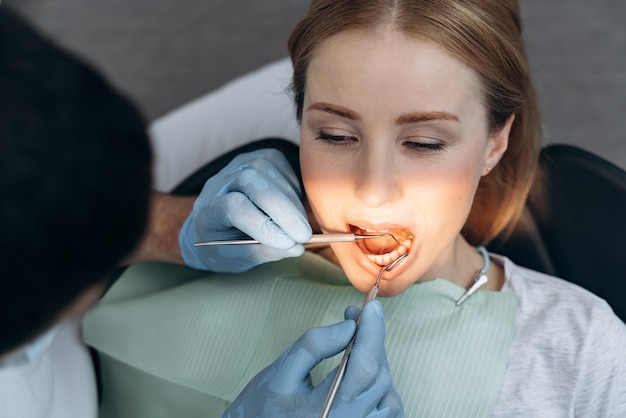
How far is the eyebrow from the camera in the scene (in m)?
1.10

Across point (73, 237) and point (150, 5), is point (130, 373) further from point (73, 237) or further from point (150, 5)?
point (150, 5)

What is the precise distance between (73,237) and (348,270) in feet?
2.12

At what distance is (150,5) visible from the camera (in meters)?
2.93

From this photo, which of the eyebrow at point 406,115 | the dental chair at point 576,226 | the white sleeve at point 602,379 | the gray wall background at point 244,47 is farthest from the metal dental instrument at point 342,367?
the gray wall background at point 244,47

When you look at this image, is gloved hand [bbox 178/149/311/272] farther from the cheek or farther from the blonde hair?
the blonde hair

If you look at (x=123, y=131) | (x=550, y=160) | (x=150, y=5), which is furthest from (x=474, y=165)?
(x=150, y=5)

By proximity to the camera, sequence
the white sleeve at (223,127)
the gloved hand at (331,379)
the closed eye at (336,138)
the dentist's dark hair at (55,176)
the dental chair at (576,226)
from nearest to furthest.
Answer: the dentist's dark hair at (55,176), the gloved hand at (331,379), the closed eye at (336,138), the dental chair at (576,226), the white sleeve at (223,127)

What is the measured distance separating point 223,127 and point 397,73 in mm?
883

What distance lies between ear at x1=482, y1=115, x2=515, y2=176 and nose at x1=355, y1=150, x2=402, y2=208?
0.24m

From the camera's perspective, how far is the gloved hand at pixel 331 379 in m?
1.07

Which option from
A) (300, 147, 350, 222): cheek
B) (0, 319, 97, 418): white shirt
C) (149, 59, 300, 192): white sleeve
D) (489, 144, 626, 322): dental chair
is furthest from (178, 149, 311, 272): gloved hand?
(489, 144, 626, 322): dental chair

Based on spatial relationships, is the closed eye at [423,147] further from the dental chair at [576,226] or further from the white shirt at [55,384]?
the white shirt at [55,384]

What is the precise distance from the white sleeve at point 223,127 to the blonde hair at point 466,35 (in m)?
0.52

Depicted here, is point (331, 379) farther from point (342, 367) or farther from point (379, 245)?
point (379, 245)
